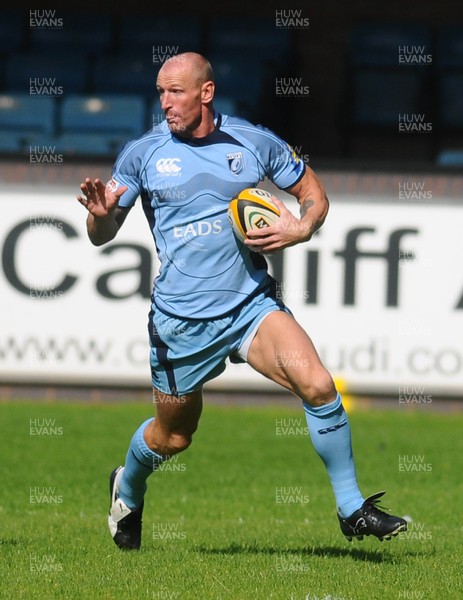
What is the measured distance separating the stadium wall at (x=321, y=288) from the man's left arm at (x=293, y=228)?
5895mm

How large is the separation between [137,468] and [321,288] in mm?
5897

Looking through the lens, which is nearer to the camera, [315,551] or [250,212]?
[250,212]

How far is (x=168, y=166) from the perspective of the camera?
6496 mm

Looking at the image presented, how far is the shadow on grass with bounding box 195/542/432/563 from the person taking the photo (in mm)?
6680

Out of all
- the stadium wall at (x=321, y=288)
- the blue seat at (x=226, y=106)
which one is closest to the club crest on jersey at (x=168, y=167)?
the stadium wall at (x=321, y=288)

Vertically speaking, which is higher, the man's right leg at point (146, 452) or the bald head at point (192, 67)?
the bald head at point (192, 67)

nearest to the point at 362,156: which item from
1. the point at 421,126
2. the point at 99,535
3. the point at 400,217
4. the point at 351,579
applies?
the point at 421,126

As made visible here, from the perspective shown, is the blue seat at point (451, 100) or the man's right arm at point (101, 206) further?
the blue seat at point (451, 100)

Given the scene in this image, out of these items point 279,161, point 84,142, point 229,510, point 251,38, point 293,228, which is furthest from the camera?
point 251,38

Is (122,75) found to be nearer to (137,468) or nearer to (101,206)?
(137,468)

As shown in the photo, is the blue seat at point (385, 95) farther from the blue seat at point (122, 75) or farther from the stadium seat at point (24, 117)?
the stadium seat at point (24, 117)

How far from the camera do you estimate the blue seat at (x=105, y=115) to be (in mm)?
14578

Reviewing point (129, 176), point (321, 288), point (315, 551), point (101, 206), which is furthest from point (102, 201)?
point (321, 288)

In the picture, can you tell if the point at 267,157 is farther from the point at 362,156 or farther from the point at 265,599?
the point at 362,156
